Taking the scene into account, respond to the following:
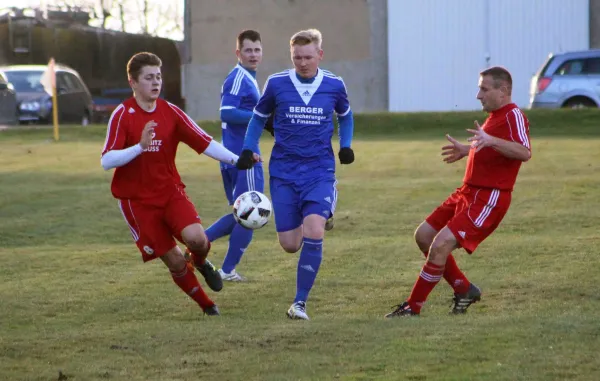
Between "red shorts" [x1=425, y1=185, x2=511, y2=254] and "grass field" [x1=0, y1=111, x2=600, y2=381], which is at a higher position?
"red shorts" [x1=425, y1=185, x2=511, y2=254]

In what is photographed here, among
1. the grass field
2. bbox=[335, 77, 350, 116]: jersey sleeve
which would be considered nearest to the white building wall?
the grass field

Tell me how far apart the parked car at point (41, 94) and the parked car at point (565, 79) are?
1282cm

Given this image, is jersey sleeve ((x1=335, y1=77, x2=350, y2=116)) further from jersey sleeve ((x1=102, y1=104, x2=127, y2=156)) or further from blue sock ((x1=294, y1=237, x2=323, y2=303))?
jersey sleeve ((x1=102, y1=104, x2=127, y2=156))

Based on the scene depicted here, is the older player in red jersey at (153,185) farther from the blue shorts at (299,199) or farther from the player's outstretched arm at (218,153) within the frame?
the blue shorts at (299,199)

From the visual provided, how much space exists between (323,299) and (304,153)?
1.29 m

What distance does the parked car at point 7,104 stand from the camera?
28462 millimetres

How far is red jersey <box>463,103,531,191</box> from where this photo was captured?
7777mm

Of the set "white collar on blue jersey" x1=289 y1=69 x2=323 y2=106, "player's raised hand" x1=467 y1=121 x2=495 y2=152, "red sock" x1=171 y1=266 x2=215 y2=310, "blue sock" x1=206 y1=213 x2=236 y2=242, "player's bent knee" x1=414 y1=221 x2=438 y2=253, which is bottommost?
"red sock" x1=171 y1=266 x2=215 y2=310

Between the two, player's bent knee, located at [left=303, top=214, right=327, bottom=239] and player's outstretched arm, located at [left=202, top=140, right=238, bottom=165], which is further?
player's outstretched arm, located at [left=202, top=140, right=238, bottom=165]

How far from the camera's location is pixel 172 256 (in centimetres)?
807

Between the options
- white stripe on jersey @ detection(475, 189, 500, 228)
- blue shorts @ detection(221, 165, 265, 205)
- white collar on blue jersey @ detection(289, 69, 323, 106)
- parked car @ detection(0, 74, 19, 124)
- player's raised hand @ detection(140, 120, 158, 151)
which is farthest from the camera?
parked car @ detection(0, 74, 19, 124)

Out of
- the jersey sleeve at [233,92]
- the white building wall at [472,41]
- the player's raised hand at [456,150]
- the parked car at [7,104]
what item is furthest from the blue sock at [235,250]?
the white building wall at [472,41]

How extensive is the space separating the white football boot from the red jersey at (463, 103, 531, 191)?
1391 millimetres

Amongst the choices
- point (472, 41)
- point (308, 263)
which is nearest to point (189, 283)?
point (308, 263)
